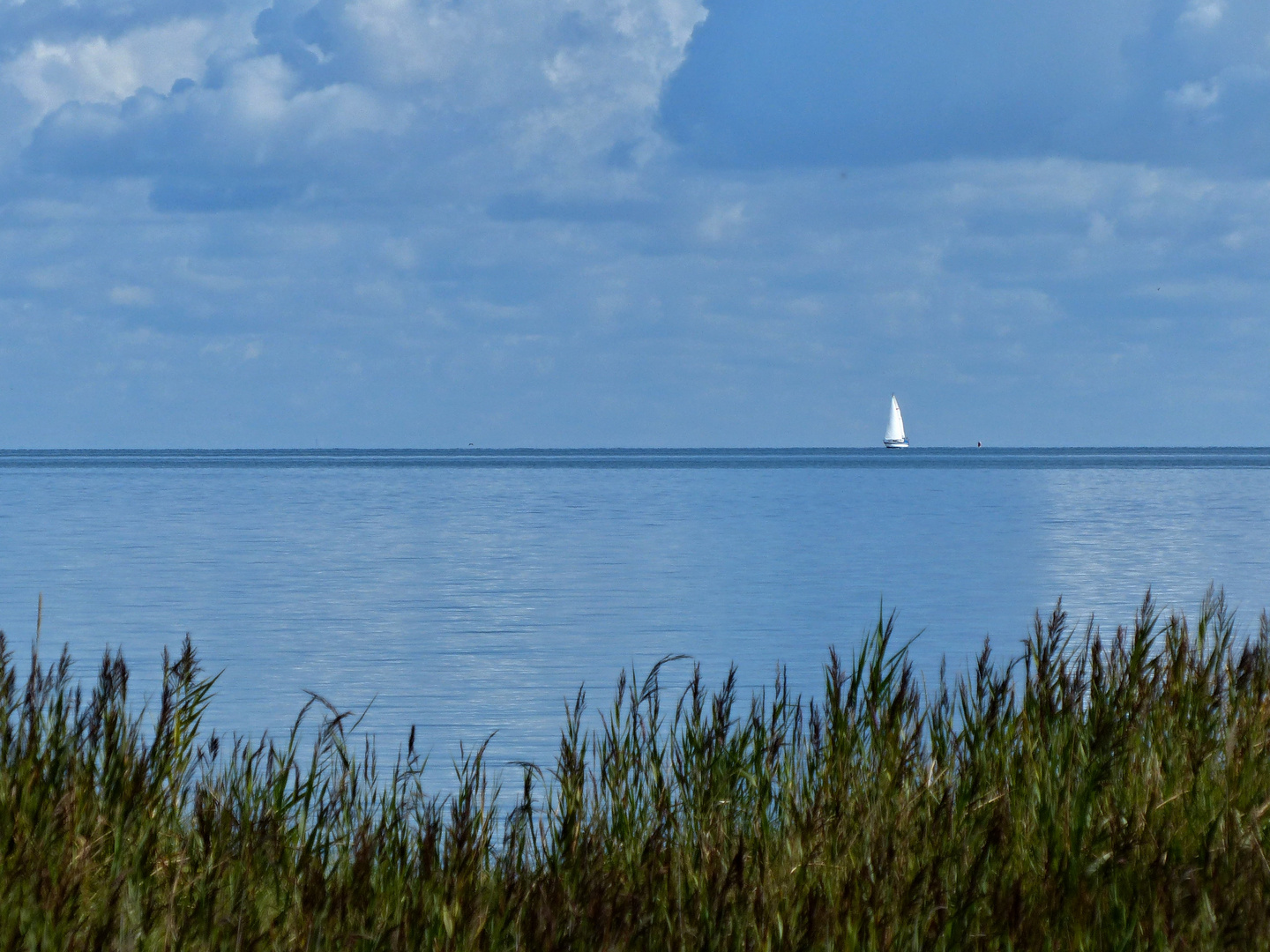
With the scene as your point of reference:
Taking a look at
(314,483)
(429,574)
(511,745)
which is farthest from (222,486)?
(511,745)

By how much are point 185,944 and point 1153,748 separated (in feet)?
14.9

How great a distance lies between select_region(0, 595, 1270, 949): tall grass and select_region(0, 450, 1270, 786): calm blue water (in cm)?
666

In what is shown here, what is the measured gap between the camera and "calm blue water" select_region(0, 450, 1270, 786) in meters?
18.8

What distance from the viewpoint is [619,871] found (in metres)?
5.77

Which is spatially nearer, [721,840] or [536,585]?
[721,840]

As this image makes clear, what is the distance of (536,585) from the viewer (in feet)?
99.0

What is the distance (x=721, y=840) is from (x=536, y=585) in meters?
24.6

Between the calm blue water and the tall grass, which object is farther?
the calm blue water

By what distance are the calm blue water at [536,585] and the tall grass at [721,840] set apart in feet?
21.8

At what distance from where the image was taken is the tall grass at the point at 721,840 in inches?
189

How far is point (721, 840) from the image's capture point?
5.67m

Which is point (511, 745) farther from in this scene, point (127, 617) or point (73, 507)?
point (73, 507)

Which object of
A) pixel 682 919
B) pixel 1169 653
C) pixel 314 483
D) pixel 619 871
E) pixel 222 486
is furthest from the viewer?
pixel 314 483

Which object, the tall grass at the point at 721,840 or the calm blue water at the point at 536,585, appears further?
the calm blue water at the point at 536,585
